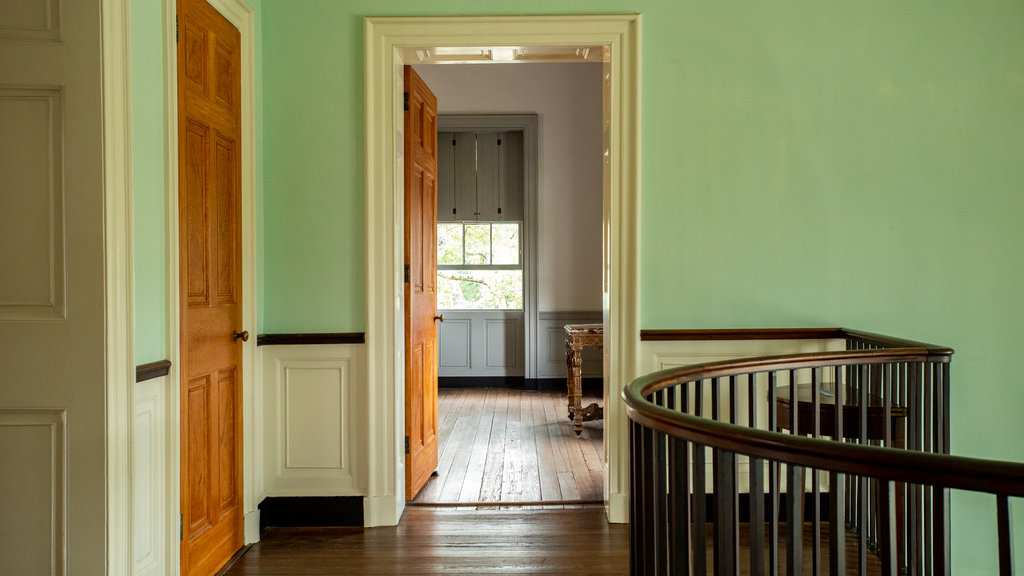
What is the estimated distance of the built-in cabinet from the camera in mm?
8219

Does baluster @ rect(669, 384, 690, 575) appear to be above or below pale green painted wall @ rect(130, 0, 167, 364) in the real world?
below

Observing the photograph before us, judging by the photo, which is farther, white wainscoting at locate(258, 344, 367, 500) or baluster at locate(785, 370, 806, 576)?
white wainscoting at locate(258, 344, 367, 500)

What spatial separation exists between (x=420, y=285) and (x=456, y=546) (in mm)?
1520

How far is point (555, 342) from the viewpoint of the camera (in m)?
8.09

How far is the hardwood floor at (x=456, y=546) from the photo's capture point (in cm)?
321

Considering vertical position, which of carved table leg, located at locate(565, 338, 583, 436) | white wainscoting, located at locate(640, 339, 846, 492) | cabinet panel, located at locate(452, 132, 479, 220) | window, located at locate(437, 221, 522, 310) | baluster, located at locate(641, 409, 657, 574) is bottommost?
carved table leg, located at locate(565, 338, 583, 436)

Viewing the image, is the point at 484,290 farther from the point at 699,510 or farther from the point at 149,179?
the point at 699,510

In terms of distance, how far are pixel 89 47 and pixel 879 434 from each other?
303cm

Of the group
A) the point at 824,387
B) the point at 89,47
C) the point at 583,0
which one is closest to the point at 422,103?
the point at 583,0

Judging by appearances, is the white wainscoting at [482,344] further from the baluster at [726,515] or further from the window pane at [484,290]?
the baluster at [726,515]

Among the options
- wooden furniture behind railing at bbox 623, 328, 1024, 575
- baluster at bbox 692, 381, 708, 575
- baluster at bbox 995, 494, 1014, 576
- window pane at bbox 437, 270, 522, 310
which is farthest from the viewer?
window pane at bbox 437, 270, 522, 310

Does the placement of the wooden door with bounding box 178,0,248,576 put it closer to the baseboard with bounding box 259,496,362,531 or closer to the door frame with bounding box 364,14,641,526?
the baseboard with bounding box 259,496,362,531

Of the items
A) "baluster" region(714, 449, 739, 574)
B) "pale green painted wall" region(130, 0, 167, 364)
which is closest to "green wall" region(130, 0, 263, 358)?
"pale green painted wall" region(130, 0, 167, 364)

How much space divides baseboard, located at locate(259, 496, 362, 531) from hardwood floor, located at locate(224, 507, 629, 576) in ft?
0.17
